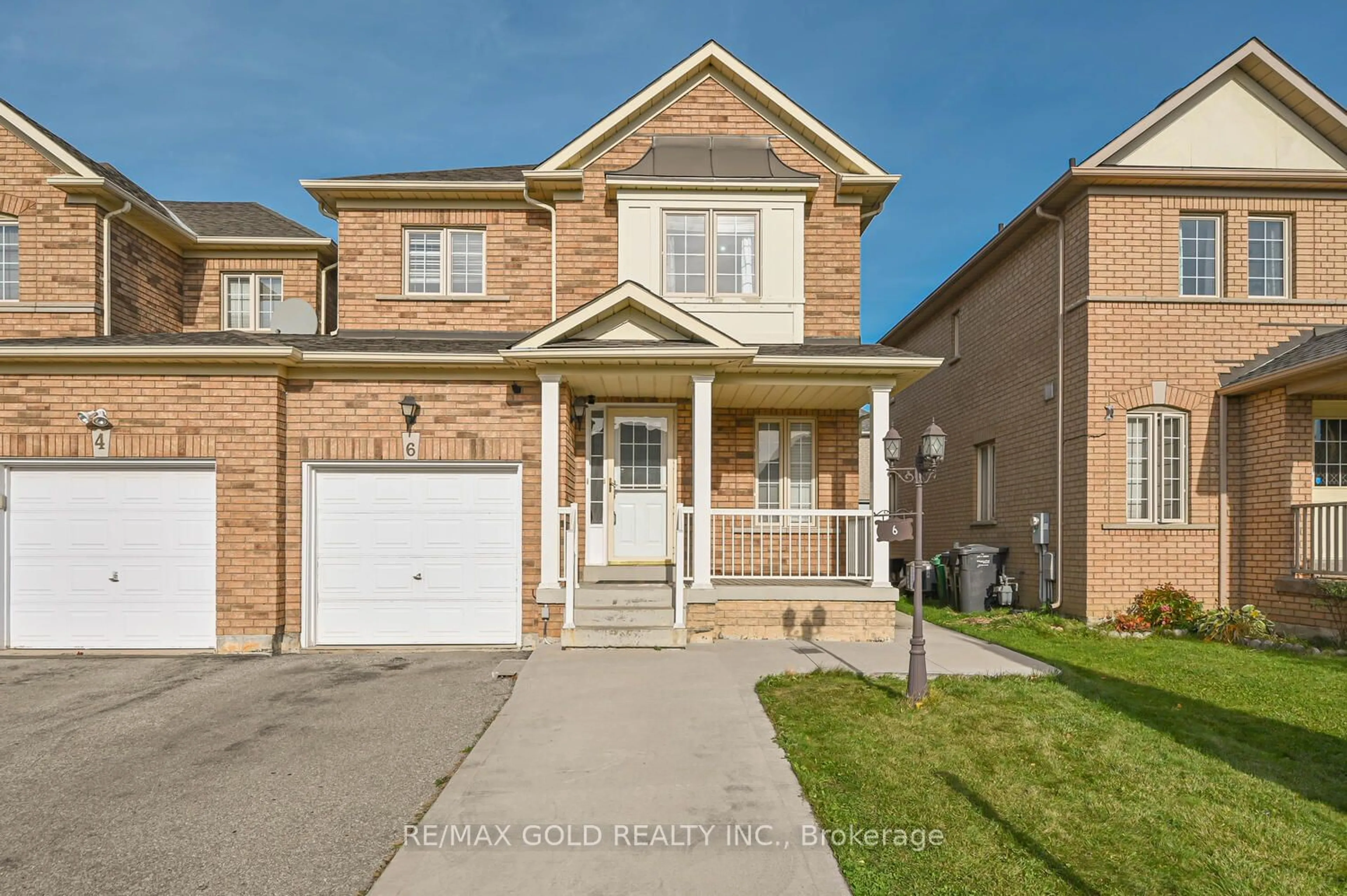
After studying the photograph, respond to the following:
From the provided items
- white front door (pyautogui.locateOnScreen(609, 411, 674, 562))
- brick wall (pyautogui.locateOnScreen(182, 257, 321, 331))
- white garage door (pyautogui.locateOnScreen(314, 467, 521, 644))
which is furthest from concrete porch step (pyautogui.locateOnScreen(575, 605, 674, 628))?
brick wall (pyautogui.locateOnScreen(182, 257, 321, 331))

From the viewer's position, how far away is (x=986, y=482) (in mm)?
14148

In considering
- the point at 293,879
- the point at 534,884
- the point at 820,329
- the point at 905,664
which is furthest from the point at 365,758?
the point at 820,329

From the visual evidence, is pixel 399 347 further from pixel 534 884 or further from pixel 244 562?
pixel 534 884

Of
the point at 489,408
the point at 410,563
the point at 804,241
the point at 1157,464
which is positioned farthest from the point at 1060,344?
the point at 410,563

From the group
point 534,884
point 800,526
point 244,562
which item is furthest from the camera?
point 800,526

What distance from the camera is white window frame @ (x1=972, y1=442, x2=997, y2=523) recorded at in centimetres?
1363

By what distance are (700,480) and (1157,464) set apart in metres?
6.74

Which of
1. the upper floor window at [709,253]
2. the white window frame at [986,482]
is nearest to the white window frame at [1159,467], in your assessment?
the white window frame at [986,482]

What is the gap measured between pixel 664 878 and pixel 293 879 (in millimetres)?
1749

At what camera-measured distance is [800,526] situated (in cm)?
1039

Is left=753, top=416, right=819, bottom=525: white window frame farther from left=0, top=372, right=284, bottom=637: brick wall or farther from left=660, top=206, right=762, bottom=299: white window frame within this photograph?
left=0, top=372, right=284, bottom=637: brick wall

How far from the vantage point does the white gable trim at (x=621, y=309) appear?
28.5 ft

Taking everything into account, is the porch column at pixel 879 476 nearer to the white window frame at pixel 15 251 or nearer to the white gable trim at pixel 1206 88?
the white gable trim at pixel 1206 88

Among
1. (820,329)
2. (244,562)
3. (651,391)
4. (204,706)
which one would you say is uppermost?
(820,329)
